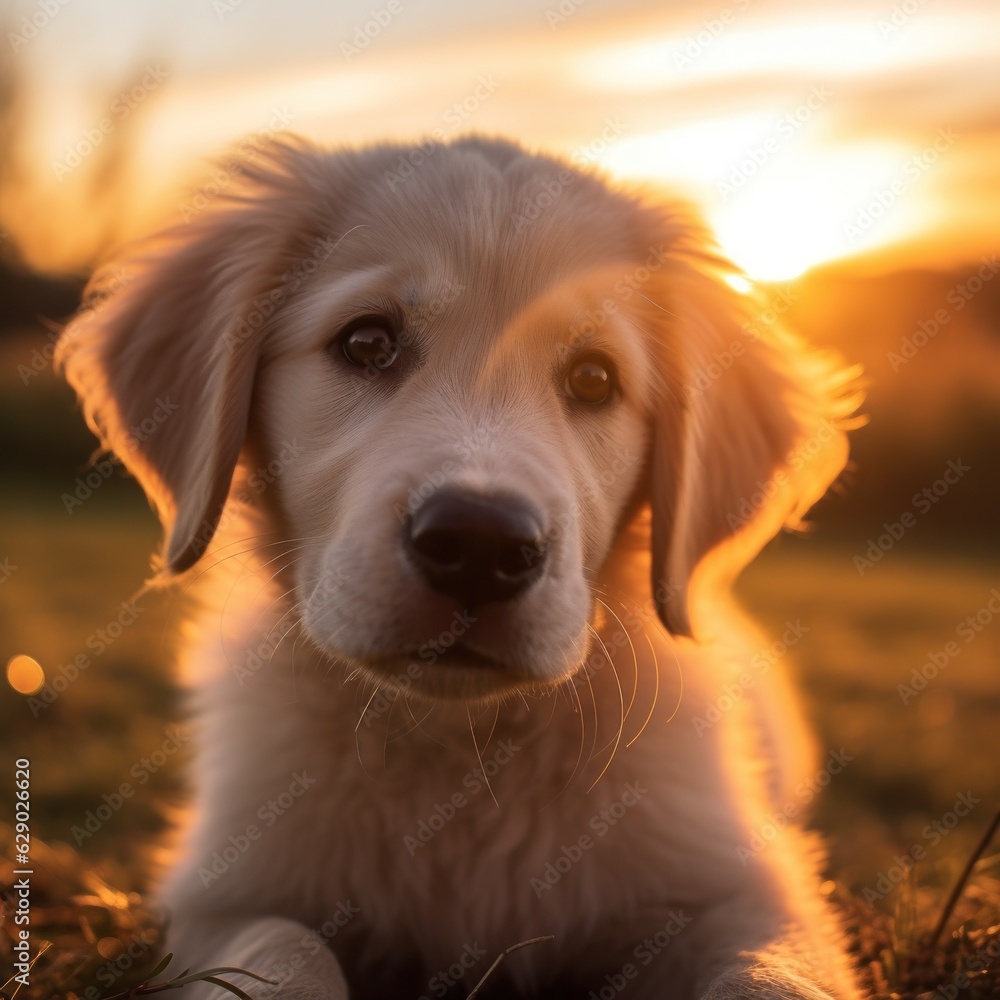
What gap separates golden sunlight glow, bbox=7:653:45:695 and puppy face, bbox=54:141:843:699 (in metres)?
2.33

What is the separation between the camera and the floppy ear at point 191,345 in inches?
108

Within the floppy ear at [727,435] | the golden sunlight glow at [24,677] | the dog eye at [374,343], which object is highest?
the dog eye at [374,343]

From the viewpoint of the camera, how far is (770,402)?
314 centimetres

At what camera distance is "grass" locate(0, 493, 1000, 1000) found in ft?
8.66

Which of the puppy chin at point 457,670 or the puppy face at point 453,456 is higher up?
the puppy face at point 453,456

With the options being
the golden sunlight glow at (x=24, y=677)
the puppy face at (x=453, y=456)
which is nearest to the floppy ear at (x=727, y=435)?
the puppy face at (x=453, y=456)

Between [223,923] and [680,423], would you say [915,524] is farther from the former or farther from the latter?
[223,923]

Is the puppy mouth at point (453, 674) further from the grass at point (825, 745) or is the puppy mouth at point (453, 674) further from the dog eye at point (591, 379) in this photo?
the grass at point (825, 745)

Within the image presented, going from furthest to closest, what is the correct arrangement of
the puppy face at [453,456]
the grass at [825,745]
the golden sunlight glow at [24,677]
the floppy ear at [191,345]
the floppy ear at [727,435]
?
the golden sunlight glow at [24,677] < the floppy ear at [727,435] < the floppy ear at [191,345] < the grass at [825,745] < the puppy face at [453,456]

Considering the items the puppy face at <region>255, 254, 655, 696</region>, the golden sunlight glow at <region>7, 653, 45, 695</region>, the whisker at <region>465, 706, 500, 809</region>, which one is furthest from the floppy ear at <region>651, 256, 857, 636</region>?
the golden sunlight glow at <region>7, 653, 45, 695</region>

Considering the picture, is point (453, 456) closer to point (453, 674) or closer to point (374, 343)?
point (453, 674)

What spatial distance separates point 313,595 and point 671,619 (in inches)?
37.2

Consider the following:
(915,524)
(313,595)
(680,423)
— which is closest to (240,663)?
(313,595)

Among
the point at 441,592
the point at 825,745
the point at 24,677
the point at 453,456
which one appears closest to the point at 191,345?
the point at 453,456
